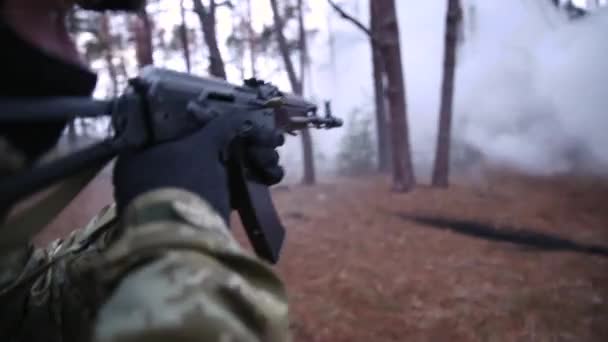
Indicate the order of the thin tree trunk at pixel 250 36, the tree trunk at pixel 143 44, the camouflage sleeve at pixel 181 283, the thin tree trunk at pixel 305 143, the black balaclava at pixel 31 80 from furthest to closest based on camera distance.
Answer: the thin tree trunk at pixel 305 143 < the thin tree trunk at pixel 250 36 < the tree trunk at pixel 143 44 < the black balaclava at pixel 31 80 < the camouflage sleeve at pixel 181 283

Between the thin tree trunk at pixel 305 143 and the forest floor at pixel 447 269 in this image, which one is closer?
the forest floor at pixel 447 269

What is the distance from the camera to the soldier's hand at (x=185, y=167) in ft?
2.52

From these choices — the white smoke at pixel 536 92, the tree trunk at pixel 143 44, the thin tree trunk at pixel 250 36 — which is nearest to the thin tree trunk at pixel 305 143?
the white smoke at pixel 536 92

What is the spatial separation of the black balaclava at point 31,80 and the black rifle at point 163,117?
17 mm

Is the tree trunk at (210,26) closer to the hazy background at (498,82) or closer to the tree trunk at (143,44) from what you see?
the tree trunk at (143,44)

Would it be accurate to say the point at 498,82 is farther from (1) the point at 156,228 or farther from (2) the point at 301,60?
(1) the point at 156,228

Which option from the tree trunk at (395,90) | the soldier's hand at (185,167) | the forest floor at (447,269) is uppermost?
the soldier's hand at (185,167)

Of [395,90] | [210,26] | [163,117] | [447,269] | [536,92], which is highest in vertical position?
[210,26]

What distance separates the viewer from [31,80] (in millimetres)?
723

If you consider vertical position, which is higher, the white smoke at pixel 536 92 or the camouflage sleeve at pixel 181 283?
the camouflage sleeve at pixel 181 283

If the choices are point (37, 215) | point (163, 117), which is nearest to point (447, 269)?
point (163, 117)

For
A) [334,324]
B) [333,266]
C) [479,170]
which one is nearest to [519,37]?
[479,170]

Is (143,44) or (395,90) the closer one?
(143,44)

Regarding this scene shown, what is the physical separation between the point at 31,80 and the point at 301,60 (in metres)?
5.62
